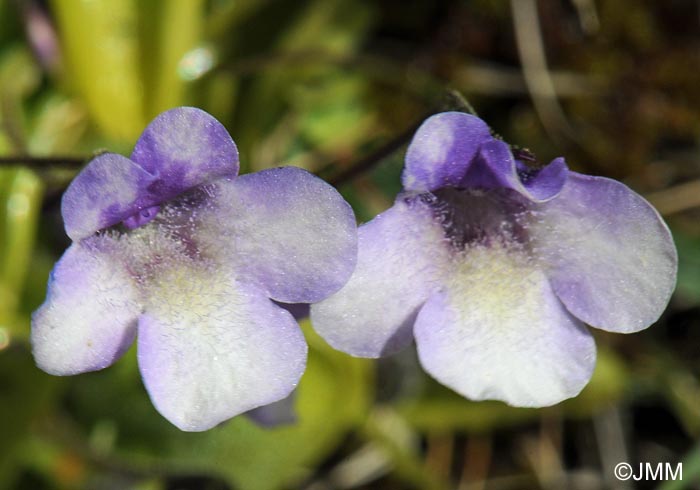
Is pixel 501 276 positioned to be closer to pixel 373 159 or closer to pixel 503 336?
pixel 503 336

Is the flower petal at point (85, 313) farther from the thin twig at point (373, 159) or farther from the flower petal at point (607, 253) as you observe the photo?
the flower petal at point (607, 253)

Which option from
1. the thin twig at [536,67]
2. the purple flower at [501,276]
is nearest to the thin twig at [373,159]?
the purple flower at [501,276]

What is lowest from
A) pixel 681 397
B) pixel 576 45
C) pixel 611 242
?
pixel 681 397

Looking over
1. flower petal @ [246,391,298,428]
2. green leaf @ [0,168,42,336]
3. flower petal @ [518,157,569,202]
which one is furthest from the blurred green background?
flower petal @ [518,157,569,202]

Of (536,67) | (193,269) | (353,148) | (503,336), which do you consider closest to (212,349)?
(193,269)

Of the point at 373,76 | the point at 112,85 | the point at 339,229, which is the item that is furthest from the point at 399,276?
the point at 373,76

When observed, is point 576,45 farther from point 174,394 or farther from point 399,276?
point 174,394
